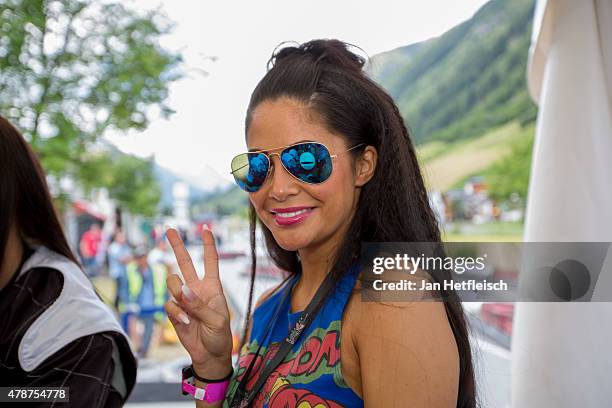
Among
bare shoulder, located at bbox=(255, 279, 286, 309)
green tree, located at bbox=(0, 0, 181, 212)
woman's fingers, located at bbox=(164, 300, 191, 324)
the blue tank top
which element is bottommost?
the blue tank top

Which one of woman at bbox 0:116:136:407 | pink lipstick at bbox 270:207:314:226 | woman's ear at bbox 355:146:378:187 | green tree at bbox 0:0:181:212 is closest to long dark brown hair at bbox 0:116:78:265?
woman at bbox 0:116:136:407

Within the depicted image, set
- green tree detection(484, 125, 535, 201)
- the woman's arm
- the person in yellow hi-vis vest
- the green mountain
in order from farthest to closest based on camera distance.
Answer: the person in yellow hi-vis vest → green tree detection(484, 125, 535, 201) → the green mountain → the woman's arm

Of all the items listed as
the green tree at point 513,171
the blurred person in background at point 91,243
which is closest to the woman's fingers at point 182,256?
the green tree at point 513,171

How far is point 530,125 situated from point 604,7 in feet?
12.7

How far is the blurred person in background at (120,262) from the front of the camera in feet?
18.9

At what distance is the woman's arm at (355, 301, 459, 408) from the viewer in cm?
97

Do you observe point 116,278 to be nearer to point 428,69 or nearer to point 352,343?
point 428,69

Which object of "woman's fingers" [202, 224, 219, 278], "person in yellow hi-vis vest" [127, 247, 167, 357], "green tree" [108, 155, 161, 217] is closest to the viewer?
"woman's fingers" [202, 224, 219, 278]

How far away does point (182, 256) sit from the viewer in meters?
1.36

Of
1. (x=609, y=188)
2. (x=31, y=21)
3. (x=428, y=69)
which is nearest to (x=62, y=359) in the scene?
(x=609, y=188)

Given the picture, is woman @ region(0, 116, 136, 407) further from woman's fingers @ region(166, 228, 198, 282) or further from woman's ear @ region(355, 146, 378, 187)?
woman's ear @ region(355, 146, 378, 187)

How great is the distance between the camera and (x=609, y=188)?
59.9 inches

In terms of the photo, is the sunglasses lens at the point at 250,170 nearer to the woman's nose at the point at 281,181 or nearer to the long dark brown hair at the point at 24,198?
the woman's nose at the point at 281,181

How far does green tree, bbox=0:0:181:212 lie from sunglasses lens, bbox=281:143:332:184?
272cm
